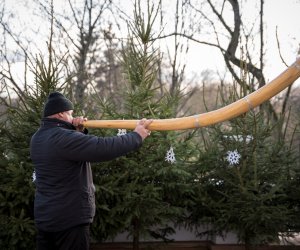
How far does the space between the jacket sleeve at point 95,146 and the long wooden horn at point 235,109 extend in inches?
11.3

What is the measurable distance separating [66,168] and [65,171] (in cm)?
3

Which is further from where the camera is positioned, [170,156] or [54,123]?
[170,156]

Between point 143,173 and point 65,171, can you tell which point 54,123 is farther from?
point 143,173

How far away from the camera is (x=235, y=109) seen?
301cm

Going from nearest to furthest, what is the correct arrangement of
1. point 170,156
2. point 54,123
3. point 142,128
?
point 142,128
point 54,123
point 170,156

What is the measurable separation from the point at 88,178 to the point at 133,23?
3.24m

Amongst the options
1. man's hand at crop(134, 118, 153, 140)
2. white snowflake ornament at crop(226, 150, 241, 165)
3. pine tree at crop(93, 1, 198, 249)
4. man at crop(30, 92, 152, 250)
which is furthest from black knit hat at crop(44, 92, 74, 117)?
white snowflake ornament at crop(226, 150, 241, 165)

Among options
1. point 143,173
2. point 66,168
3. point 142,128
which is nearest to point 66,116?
point 66,168

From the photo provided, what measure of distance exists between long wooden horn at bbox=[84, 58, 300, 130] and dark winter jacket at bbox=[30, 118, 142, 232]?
0.30 metres

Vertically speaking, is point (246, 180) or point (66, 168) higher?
point (246, 180)

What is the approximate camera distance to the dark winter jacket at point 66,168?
119 inches

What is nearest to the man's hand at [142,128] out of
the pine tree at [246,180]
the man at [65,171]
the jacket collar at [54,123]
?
the man at [65,171]

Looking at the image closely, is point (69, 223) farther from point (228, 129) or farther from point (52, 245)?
point (228, 129)

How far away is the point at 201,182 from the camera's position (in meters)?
5.88
